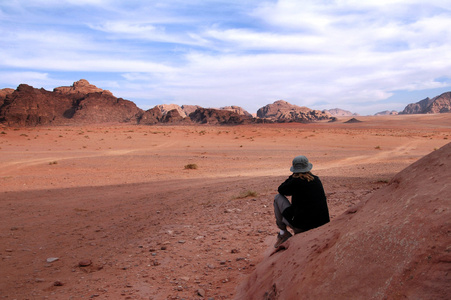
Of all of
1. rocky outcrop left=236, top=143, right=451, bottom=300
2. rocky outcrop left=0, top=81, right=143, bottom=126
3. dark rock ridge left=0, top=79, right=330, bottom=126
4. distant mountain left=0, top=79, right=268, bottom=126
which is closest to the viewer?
rocky outcrop left=236, top=143, right=451, bottom=300

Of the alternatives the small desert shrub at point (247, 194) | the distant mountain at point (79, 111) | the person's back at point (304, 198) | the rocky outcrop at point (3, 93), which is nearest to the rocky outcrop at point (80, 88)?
the distant mountain at point (79, 111)

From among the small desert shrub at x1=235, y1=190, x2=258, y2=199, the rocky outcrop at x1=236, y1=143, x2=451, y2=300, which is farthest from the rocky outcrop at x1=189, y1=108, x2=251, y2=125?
the rocky outcrop at x1=236, y1=143, x2=451, y2=300

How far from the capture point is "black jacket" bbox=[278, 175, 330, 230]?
14.7 feet

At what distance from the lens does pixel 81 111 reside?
108250 mm

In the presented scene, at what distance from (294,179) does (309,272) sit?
1635 millimetres

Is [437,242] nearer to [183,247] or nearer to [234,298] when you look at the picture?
[234,298]

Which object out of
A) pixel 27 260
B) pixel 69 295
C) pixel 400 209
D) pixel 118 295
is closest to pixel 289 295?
pixel 400 209

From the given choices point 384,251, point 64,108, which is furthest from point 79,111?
point 384,251

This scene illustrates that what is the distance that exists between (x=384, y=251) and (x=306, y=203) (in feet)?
6.34

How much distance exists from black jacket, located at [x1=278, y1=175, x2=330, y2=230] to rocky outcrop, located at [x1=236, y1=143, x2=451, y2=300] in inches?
24.6

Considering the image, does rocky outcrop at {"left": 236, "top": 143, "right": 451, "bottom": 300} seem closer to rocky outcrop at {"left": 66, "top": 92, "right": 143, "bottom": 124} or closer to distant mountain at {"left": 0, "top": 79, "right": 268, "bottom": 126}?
distant mountain at {"left": 0, "top": 79, "right": 268, "bottom": 126}

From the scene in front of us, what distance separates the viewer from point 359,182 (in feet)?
36.8

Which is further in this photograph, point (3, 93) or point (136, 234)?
point (3, 93)

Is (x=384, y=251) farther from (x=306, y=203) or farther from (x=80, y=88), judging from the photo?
(x=80, y=88)
